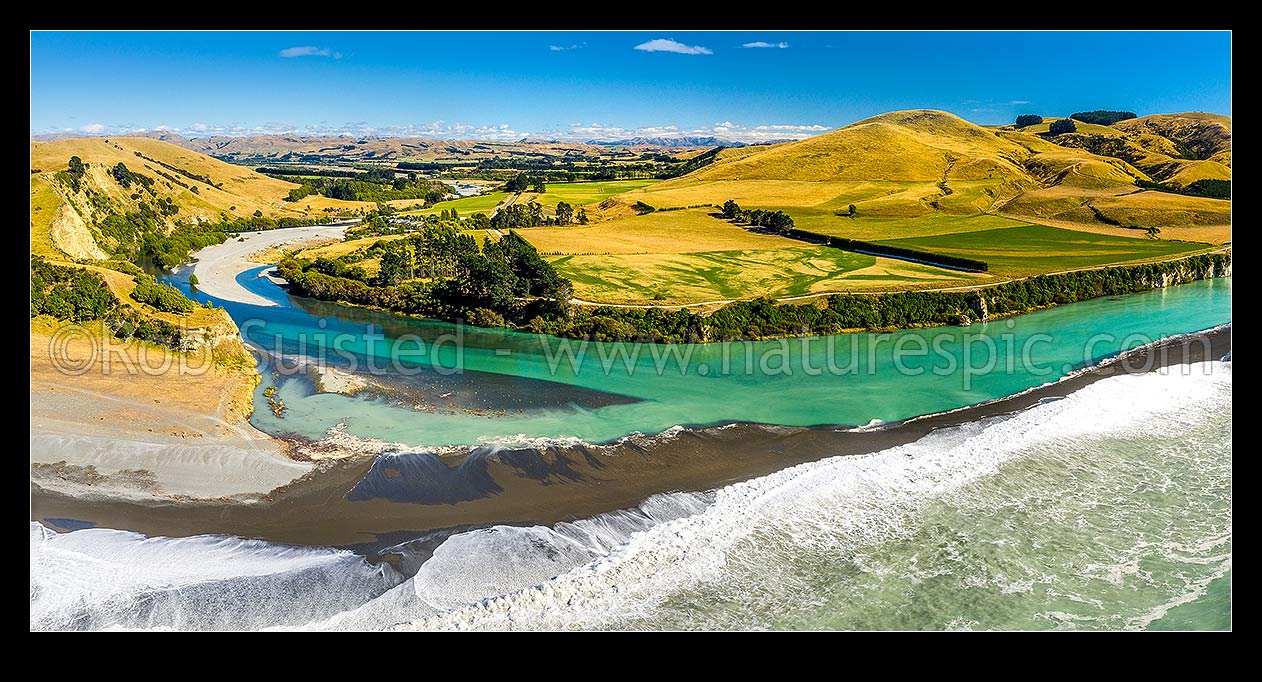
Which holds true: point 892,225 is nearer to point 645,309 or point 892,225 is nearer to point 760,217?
point 760,217

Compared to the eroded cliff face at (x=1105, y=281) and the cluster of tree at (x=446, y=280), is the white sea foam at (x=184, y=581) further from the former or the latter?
the eroded cliff face at (x=1105, y=281)

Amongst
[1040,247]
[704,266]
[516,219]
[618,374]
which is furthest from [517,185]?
[618,374]

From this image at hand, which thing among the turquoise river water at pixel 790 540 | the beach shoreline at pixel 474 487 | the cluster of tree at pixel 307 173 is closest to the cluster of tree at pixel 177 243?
the turquoise river water at pixel 790 540

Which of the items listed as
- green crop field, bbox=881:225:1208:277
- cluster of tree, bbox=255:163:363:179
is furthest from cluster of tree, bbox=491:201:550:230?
cluster of tree, bbox=255:163:363:179

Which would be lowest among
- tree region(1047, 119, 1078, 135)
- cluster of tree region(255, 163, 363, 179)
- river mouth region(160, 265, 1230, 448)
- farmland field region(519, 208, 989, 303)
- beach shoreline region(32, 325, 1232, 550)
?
beach shoreline region(32, 325, 1232, 550)

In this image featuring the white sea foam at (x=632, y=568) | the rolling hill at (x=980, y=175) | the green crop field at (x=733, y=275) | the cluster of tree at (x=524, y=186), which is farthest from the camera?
the cluster of tree at (x=524, y=186)

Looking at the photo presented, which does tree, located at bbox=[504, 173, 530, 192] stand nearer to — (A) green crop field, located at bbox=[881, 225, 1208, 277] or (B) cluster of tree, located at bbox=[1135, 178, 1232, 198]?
(A) green crop field, located at bbox=[881, 225, 1208, 277]
